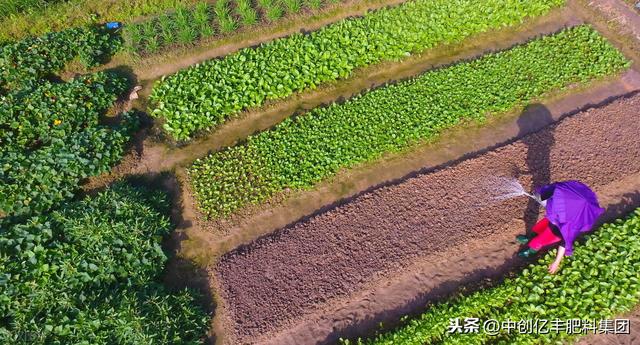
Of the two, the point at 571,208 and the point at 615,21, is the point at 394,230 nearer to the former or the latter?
the point at 571,208

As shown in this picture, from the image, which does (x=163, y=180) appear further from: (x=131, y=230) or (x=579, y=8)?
(x=579, y=8)

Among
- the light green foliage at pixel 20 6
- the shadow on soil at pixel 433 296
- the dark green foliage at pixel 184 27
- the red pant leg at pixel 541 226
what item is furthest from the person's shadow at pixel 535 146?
A: the light green foliage at pixel 20 6

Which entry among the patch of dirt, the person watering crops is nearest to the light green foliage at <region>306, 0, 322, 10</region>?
the patch of dirt

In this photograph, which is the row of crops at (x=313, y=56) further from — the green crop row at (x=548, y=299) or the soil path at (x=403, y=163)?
the green crop row at (x=548, y=299)

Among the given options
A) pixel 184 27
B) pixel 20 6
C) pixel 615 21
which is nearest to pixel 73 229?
pixel 184 27

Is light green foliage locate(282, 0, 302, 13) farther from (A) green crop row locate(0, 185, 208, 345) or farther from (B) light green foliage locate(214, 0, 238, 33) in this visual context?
(A) green crop row locate(0, 185, 208, 345)
